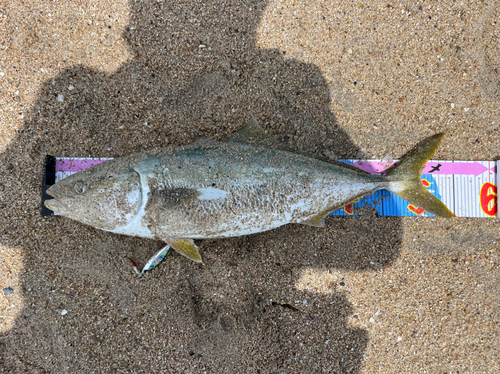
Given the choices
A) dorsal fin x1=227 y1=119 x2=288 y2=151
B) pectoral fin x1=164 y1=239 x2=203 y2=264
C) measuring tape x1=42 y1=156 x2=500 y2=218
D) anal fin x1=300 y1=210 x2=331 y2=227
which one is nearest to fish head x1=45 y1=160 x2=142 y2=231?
pectoral fin x1=164 y1=239 x2=203 y2=264

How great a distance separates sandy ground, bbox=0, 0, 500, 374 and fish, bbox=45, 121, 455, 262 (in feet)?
1.28

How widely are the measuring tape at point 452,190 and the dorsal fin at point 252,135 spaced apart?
0.87m

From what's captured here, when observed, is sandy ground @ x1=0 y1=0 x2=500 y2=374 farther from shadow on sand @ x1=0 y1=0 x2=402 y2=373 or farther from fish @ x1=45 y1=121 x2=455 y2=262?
fish @ x1=45 y1=121 x2=455 y2=262

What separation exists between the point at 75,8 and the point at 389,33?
3109 mm

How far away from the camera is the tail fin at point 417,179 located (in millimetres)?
2732

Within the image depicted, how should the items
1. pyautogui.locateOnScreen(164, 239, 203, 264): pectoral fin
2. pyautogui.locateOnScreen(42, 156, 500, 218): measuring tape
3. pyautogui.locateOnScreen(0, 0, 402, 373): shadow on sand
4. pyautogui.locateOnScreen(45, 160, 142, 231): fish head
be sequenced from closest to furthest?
pyautogui.locateOnScreen(45, 160, 142, 231): fish head → pyautogui.locateOnScreen(164, 239, 203, 264): pectoral fin → pyautogui.locateOnScreen(0, 0, 402, 373): shadow on sand → pyautogui.locateOnScreen(42, 156, 500, 218): measuring tape

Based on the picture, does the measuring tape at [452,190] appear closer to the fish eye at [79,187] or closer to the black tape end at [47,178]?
the fish eye at [79,187]

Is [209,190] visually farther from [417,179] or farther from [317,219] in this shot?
[417,179]

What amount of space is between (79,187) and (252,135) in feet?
4.87

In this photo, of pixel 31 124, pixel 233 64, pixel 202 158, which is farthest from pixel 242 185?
pixel 31 124

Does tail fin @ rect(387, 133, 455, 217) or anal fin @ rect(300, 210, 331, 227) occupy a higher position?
tail fin @ rect(387, 133, 455, 217)

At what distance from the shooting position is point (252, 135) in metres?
2.73

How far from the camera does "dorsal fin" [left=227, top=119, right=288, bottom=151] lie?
2725 mm

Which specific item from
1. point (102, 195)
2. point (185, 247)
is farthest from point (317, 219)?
point (102, 195)
